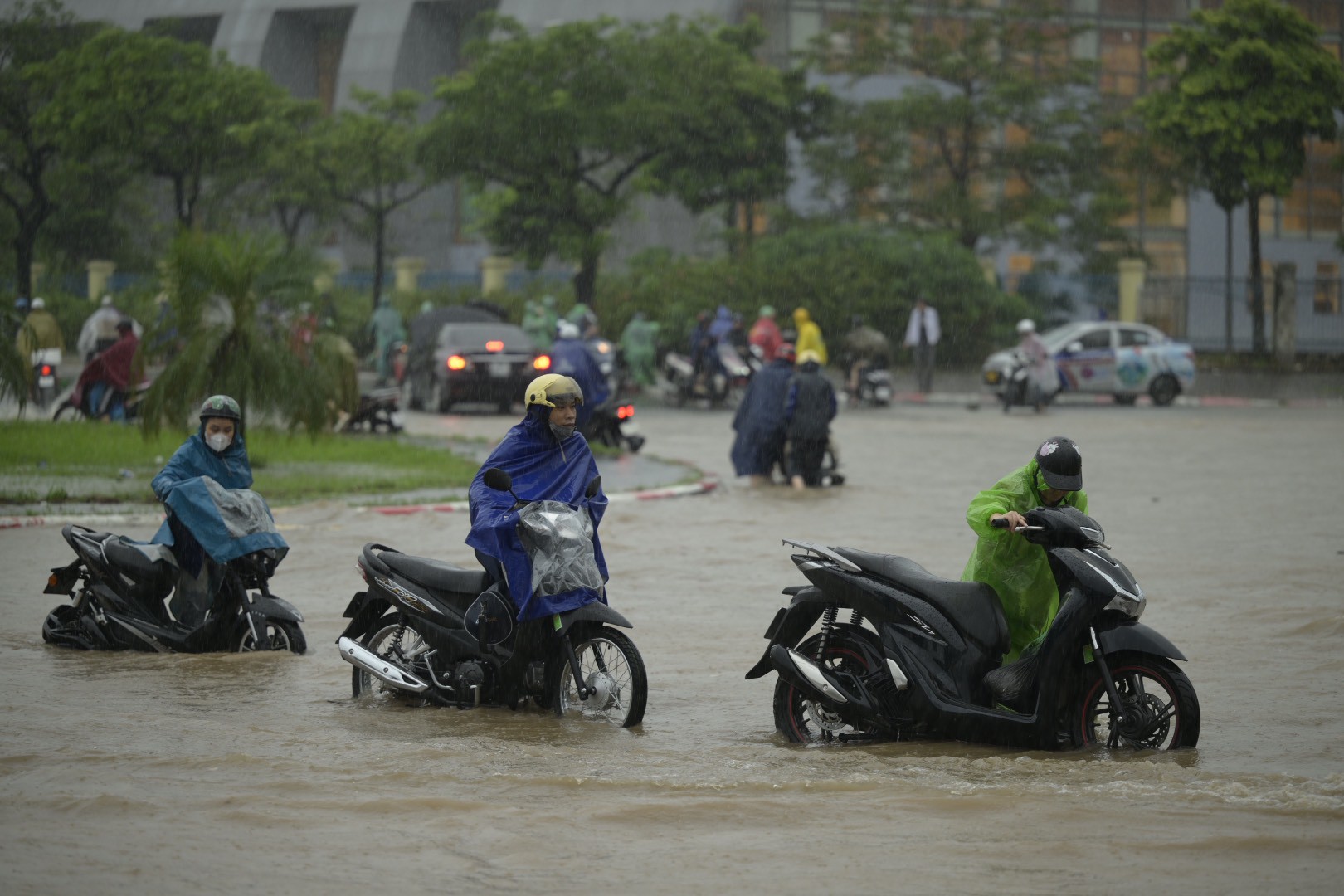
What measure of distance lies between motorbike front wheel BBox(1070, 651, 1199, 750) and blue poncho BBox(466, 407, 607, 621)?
2.10 metres

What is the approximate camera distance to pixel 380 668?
8.19m

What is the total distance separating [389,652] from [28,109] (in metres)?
42.1

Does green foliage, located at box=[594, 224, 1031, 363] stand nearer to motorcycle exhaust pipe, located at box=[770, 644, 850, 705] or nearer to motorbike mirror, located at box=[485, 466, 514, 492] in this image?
motorbike mirror, located at box=[485, 466, 514, 492]

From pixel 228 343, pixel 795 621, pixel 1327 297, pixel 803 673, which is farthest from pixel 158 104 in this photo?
pixel 803 673

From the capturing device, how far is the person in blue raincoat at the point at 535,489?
7.84 metres

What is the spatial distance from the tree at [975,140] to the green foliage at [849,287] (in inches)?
153

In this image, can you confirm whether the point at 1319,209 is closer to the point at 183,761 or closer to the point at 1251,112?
the point at 1251,112

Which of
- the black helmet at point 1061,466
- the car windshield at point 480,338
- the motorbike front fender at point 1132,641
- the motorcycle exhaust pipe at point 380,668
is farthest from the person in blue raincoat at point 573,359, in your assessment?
the motorbike front fender at point 1132,641

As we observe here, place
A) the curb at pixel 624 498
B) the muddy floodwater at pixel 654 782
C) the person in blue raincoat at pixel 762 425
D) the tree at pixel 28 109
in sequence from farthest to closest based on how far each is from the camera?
the tree at pixel 28 109
the person in blue raincoat at pixel 762 425
the curb at pixel 624 498
the muddy floodwater at pixel 654 782

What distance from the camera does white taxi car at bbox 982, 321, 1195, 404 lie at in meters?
34.4

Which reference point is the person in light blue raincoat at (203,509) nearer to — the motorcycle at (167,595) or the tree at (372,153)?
the motorcycle at (167,595)

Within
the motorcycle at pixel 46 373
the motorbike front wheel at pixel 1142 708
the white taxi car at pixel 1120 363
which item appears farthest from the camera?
the white taxi car at pixel 1120 363

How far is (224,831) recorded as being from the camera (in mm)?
6066

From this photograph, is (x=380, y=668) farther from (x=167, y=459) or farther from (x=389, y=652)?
(x=167, y=459)
